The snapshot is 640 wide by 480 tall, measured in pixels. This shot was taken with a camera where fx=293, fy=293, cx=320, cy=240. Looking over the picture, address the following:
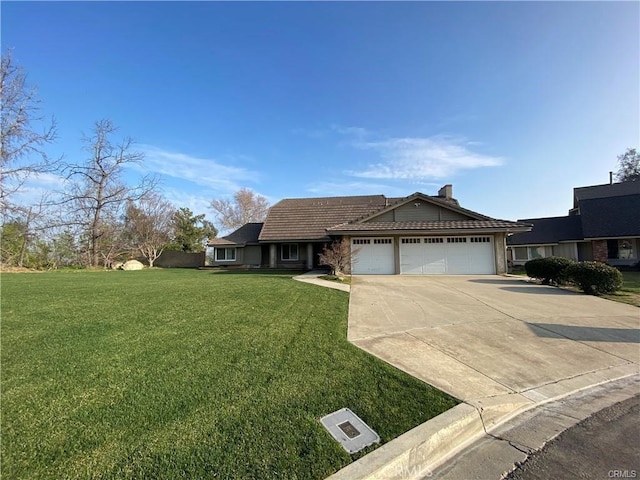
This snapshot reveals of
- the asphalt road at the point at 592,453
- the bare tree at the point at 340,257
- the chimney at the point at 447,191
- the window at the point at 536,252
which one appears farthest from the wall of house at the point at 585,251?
the asphalt road at the point at 592,453

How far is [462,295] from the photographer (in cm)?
1007

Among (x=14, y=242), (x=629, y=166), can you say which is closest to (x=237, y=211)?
(x=14, y=242)

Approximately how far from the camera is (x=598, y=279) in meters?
10.6

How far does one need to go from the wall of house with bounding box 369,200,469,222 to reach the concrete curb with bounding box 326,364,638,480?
14.9 m

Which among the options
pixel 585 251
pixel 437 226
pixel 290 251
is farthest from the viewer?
pixel 585 251

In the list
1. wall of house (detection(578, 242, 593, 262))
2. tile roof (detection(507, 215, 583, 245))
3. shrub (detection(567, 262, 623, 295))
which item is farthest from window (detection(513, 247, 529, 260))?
shrub (detection(567, 262, 623, 295))

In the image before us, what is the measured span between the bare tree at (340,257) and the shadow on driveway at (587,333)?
10436mm

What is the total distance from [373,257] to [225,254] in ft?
49.7

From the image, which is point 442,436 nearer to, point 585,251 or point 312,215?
point 312,215

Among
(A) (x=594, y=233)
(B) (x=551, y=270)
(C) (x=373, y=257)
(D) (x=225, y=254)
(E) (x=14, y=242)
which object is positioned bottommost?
(B) (x=551, y=270)

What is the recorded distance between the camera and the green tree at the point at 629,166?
39.2 metres

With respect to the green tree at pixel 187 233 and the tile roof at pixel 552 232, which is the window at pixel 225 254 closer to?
the green tree at pixel 187 233

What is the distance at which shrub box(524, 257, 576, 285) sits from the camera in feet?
40.0

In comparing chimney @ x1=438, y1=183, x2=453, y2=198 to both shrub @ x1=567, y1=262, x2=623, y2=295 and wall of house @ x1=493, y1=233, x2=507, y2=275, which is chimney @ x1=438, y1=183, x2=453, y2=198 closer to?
wall of house @ x1=493, y1=233, x2=507, y2=275
